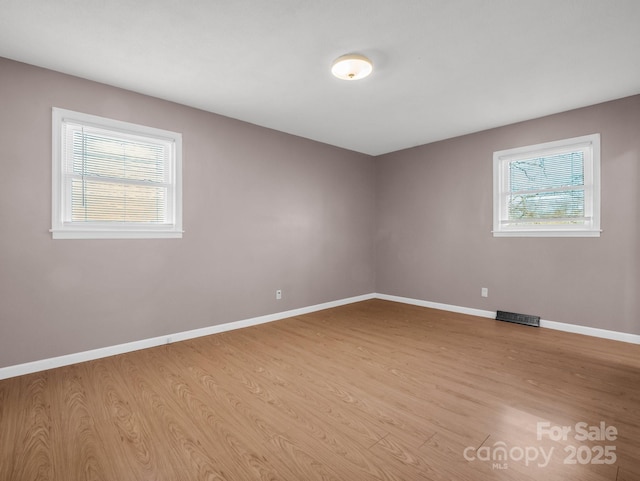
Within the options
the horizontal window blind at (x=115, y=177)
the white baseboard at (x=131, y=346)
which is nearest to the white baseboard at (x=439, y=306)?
the white baseboard at (x=131, y=346)

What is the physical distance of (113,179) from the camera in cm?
317

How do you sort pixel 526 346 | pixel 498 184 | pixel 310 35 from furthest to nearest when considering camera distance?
pixel 498 184 < pixel 526 346 < pixel 310 35

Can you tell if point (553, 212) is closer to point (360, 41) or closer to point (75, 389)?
point (360, 41)

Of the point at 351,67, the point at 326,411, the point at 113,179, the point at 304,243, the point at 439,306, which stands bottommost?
the point at 326,411

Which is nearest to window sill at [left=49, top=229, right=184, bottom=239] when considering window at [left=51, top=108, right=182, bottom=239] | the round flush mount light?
window at [left=51, top=108, right=182, bottom=239]

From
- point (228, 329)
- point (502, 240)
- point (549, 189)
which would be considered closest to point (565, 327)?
point (502, 240)

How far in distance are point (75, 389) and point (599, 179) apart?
5.61 metres

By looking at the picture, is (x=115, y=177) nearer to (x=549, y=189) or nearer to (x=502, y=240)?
(x=502, y=240)

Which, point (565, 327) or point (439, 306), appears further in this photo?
point (439, 306)

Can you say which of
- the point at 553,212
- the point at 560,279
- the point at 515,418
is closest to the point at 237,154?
the point at 515,418

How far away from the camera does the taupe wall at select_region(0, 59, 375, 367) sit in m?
2.69

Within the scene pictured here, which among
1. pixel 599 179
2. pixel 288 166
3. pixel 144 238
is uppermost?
pixel 288 166

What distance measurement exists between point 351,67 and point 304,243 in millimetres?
2744

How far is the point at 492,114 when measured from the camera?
393 cm
